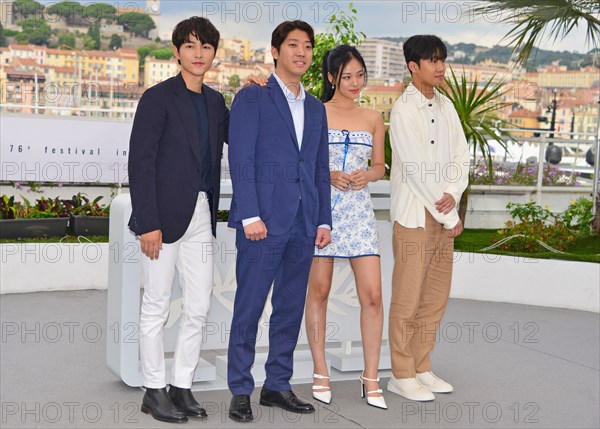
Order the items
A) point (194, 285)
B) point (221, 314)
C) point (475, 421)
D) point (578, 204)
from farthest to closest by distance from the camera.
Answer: point (578, 204) < point (221, 314) < point (475, 421) < point (194, 285)

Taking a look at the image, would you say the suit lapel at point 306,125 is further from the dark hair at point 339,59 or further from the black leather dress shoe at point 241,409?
the black leather dress shoe at point 241,409

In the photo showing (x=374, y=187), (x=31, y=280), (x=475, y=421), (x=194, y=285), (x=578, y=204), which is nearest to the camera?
(x=194, y=285)

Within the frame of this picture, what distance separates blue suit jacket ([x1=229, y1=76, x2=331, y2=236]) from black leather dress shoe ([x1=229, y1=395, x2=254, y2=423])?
77cm

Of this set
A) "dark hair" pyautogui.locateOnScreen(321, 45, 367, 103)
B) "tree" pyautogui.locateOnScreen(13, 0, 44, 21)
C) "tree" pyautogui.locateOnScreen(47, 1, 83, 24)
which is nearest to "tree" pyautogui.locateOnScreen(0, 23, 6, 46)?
"tree" pyautogui.locateOnScreen(13, 0, 44, 21)

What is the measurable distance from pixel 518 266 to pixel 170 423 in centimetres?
430

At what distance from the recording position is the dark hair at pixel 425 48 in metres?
4.42

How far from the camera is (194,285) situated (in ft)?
13.1

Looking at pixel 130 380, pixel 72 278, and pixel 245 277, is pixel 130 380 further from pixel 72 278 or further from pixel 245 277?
pixel 72 278

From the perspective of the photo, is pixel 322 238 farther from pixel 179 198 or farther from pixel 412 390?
pixel 412 390

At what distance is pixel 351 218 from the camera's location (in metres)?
4.36

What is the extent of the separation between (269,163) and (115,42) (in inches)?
2943

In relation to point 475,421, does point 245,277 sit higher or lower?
higher

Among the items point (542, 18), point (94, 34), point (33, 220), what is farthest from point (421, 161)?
point (94, 34)

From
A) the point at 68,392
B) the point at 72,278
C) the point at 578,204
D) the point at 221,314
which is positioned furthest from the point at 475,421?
the point at 578,204
